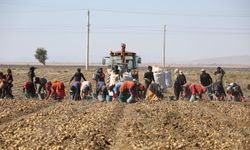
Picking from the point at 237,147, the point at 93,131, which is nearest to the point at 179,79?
the point at 93,131

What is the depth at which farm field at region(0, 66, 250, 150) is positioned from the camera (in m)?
11.9

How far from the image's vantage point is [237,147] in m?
11.5

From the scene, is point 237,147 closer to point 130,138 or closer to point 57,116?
point 130,138

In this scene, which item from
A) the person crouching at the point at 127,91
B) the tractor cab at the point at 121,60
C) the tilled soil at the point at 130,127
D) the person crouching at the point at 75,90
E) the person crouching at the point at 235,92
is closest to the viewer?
the tilled soil at the point at 130,127

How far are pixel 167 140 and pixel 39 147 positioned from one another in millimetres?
2839

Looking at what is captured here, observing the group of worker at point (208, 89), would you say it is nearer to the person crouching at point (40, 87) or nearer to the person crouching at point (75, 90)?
the person crouching at point (75, 90)

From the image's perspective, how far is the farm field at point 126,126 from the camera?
468 inches

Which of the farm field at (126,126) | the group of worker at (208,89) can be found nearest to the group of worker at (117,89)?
the group of worker at (208,89)

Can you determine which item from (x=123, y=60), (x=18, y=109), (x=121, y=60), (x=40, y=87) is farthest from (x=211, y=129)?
(x=121, y=60)

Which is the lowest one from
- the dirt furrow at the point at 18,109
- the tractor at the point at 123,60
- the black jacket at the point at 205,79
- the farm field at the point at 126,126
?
the dirt furrow at the point at 18,109

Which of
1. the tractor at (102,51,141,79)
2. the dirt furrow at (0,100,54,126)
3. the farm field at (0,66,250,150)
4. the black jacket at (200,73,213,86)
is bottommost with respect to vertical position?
the dirt furrow at (0,100,54,126)

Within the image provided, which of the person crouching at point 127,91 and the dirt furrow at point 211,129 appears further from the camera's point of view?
the person crouching at point 127,91

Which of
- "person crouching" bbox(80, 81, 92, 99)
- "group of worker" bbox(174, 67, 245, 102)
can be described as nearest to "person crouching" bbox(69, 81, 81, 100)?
"person crouching" bbox(80, 81, 92, 99)

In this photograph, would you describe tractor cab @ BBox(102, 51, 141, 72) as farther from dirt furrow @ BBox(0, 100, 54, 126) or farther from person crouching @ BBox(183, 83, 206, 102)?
dirt furrow @ BBox(0, 100, 54, 126)
